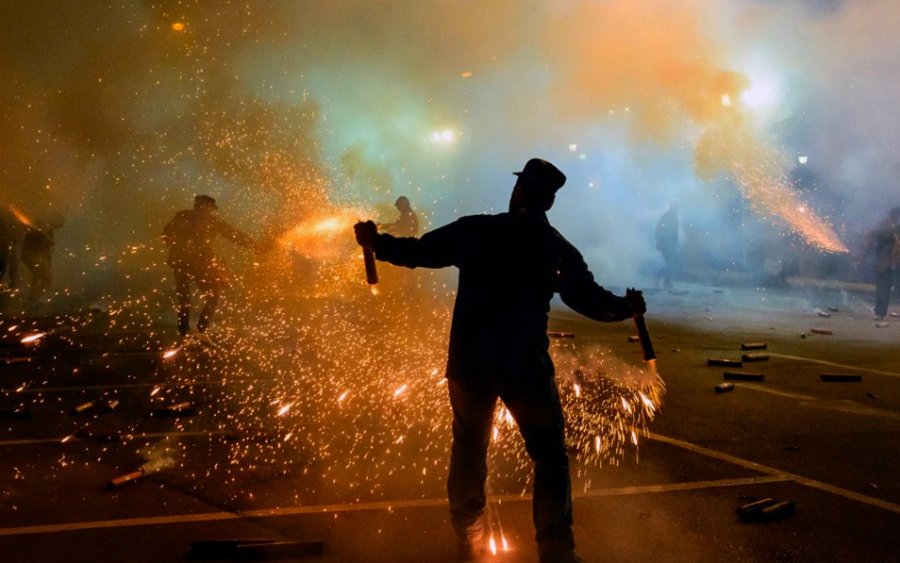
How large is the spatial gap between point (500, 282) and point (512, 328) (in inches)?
7.4

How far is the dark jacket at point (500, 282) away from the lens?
9.87 feet

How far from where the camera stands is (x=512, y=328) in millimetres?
3014

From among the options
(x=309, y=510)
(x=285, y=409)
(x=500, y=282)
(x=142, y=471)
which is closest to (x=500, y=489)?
(x=309, y=510)

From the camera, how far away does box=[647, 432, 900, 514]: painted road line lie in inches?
148

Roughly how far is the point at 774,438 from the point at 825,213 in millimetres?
16276

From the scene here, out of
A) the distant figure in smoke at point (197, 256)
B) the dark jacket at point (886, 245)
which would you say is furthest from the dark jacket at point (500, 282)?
the dark jacket at point (886, 245)

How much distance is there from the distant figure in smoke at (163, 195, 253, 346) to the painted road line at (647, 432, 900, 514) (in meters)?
5.97

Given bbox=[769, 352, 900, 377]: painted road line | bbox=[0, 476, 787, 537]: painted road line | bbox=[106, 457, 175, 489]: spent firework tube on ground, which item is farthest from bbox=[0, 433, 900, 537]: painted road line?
bbox=[769, 352, 900, 377]: painted road line

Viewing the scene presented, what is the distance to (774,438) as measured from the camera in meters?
4.95

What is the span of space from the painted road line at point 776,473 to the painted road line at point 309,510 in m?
0.12

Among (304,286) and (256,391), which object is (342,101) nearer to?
(304,286)

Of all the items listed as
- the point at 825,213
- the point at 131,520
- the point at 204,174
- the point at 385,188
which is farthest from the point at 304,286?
the point at 131,520

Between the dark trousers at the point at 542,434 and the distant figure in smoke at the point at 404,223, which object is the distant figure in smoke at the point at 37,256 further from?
the dark trousers at the point at 542,434

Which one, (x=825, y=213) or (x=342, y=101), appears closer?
(x=825, y=213)
